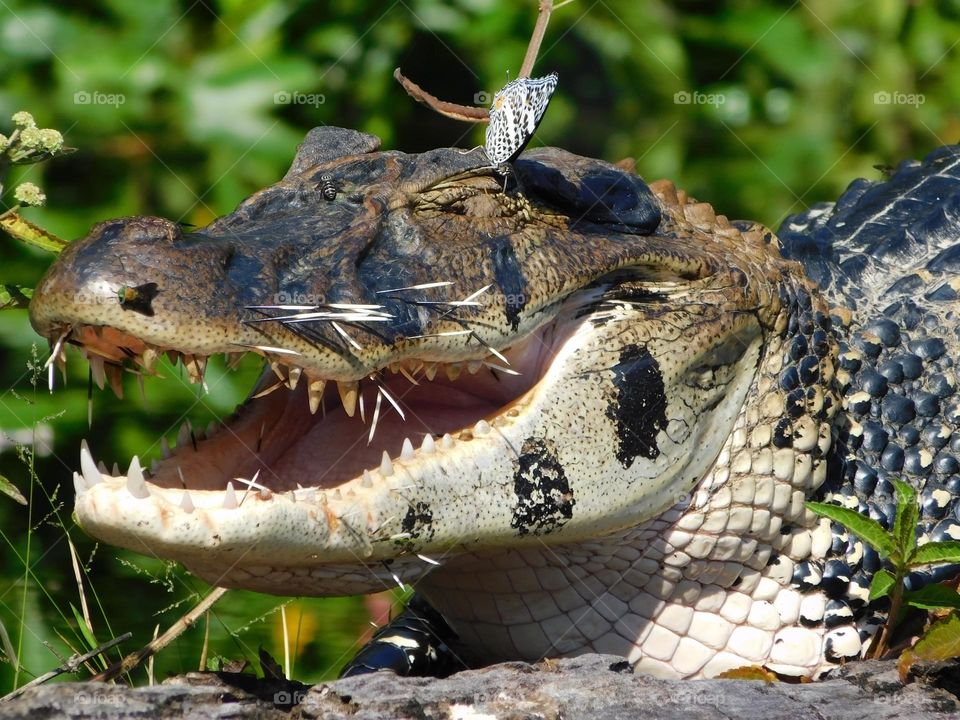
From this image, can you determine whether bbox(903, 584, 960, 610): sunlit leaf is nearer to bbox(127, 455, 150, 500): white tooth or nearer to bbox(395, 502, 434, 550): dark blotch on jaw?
bbox(395, 502, 434, 550): dark blotch on jaw

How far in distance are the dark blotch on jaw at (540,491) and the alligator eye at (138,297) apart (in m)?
0.59

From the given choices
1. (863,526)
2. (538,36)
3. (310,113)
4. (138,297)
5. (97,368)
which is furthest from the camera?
(310,113)

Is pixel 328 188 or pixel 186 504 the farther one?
pixel 328 188

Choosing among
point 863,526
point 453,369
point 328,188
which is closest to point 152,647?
point 453,369

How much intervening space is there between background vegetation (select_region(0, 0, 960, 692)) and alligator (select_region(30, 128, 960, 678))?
1.03 metres

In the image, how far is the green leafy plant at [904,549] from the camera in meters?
1.74

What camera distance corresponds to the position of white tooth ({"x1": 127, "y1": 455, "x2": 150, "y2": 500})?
155 cm

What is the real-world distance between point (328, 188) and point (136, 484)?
0.62 meters

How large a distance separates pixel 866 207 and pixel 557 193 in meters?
1.01

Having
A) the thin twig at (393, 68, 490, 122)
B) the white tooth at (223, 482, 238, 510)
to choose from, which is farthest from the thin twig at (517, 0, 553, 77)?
the white tooth at (223, 482, 238, 510)

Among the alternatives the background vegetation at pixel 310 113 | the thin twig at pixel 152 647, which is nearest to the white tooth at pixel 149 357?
the thin twig at pixel 152 647

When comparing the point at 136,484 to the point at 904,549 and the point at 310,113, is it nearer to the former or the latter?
the point at 904,549

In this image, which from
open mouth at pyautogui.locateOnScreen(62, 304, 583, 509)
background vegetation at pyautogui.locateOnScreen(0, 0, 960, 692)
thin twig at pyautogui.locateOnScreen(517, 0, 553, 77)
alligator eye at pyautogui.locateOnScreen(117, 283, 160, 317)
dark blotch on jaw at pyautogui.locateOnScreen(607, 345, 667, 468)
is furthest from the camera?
background vegetation at pyautogui.locateOnScreen(0, 0, 960, 692)

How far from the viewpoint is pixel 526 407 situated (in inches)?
73.2
